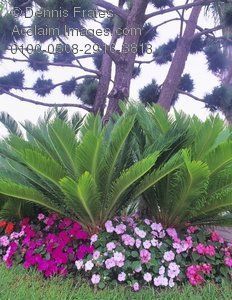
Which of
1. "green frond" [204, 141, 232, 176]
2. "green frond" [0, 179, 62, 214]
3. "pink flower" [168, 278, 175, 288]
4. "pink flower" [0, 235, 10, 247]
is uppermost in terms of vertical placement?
"green frond" [204, 141, 232, 176]

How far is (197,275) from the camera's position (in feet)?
12.2

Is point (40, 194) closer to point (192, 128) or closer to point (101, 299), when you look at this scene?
point (101, 299)

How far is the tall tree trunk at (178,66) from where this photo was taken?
9008 mm

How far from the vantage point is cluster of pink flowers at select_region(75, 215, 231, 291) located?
3596 mm

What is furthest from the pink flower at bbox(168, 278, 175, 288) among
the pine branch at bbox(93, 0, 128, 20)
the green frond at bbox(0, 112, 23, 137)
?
the pine branch at bbox(93, 0, 128, 20)

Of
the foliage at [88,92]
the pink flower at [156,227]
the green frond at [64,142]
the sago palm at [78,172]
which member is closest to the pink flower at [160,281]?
the pink flower at [156,227]

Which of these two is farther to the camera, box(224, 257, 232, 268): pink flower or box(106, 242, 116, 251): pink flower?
box(224, 257, 232, 268): pink flower

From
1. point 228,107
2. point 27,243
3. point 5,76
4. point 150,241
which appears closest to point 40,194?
point 27,243

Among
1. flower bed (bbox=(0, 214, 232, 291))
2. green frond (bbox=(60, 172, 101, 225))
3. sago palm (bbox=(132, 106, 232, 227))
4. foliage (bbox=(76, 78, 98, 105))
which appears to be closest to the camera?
green frond (bbox=(60, 172, 101, 225))

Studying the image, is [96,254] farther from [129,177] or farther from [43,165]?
[43,165]

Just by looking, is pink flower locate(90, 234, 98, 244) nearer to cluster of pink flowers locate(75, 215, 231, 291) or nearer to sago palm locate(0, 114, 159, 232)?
cluster of pink flowers locate(75, 215, 231, 291)

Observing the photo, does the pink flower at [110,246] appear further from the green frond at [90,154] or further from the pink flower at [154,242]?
the green frond at [90,154]

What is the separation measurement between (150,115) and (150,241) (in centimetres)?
130

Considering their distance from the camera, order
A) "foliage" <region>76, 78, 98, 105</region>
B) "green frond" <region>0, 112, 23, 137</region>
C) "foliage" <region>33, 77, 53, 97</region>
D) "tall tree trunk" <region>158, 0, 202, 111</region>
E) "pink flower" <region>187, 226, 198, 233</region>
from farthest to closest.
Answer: "foliage" <region>33, 77, 53, 97</region>, "foliage" <region>76, 78, 98, 105</region>, "tall tree trunk" <region>158, 0, 202, 111</region>, "green frond" <region>0, 112, 23, 137</region>, "pink flower" <region>187, 226, 198, 233</region>
